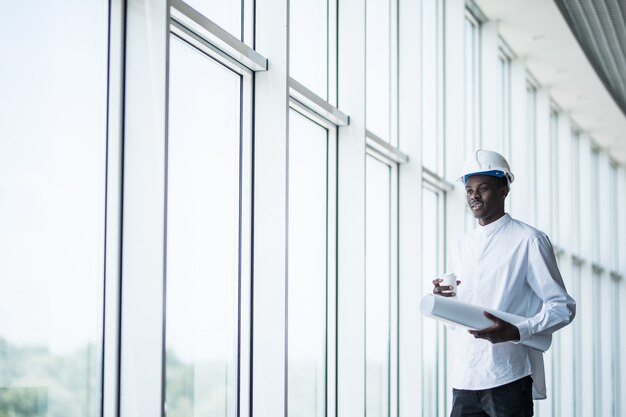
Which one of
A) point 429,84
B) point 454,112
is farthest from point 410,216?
point 454,112

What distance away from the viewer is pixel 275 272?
379 centimetres

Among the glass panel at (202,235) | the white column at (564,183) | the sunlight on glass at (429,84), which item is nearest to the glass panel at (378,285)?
the sunlight on glass at (429,84)

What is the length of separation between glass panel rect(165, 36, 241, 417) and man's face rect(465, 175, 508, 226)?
1037 millimetres

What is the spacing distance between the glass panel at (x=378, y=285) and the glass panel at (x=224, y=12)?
2.06m

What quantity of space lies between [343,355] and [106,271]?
2420 mm

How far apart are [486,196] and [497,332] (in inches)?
22.9

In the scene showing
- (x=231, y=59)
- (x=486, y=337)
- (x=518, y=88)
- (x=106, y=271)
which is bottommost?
(x=486, y=337)

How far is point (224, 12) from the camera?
376 centimetres

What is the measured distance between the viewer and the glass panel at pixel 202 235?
331cm

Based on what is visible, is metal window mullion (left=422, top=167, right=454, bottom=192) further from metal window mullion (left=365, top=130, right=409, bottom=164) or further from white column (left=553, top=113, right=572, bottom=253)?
white column (left=553, top=113, right=572, bottom=253)

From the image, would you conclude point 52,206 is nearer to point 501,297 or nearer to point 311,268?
point 501,297

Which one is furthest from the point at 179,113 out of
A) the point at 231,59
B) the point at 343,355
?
the point at 343,355

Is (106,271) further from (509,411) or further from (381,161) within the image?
(381,161)

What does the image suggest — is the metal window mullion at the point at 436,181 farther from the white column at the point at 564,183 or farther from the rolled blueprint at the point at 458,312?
the white column at the point at 564,183
